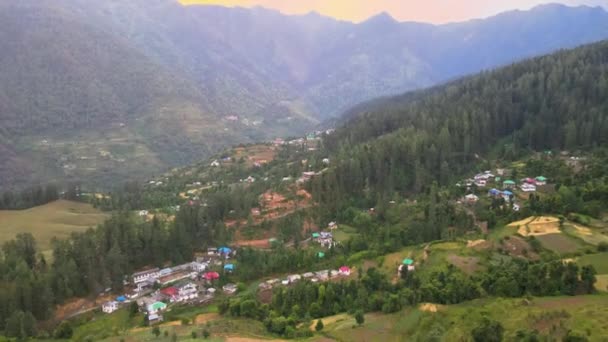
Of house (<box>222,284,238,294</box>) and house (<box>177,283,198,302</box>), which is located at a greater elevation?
house (<box>177,283,198,302</box>)

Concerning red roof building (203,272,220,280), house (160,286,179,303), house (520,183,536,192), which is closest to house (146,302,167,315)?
house (160,286,179,303)

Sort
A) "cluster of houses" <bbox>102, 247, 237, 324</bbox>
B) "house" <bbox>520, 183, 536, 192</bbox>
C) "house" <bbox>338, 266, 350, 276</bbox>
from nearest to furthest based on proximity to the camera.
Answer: "cluster of houses" <bbox>102, 247, 237, 324</bbox>, "house" <bbox>338, 266, 350, 276</bbox>, "house" <bbox>520, 183, 536, 192</bbox>

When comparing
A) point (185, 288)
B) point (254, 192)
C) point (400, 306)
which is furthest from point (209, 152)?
point (400, 306)

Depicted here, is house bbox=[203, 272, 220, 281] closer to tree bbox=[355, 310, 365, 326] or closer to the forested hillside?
tree bbox=[355, 310, 365, 326]

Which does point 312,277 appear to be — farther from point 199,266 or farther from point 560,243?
point 560,243

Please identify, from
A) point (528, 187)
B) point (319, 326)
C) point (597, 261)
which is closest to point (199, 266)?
point (319, 326)

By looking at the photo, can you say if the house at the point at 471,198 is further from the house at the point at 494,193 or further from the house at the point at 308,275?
the house at the point at 308,275
